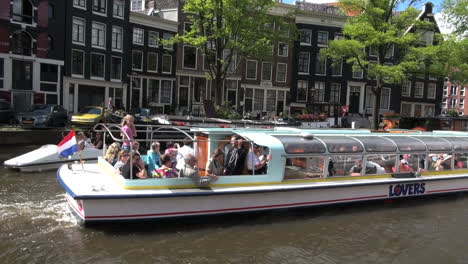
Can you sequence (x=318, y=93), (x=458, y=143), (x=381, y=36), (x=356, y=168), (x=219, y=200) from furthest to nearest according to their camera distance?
1. (x=318, y=93)
2. (x=381, y=36)
3. (x=458, y=143)
4. (x=356, y=168)
5. (x=219, y=200)

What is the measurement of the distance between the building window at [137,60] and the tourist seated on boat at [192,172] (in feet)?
95.3

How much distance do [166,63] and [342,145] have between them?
29071 millimetres

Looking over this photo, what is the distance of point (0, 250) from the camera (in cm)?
690

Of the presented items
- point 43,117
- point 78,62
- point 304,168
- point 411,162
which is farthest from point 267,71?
point 304,168

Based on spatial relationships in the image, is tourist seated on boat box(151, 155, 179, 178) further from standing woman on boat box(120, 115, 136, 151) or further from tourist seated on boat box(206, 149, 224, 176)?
standing woman on boat box(120, 115, 136, 151)

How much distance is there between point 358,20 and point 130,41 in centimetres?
1845

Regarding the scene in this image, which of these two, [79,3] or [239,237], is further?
[79,3]

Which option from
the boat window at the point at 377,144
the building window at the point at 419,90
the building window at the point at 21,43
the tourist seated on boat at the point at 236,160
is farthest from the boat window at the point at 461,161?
the building window at the point at 419,90

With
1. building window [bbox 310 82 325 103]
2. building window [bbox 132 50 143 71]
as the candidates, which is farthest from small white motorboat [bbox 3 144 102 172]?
building window [bbox 310 82 325 103]

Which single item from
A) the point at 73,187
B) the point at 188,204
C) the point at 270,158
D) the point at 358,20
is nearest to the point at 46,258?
the point at 73,187

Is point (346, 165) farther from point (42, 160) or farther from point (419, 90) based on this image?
point (419, 90)

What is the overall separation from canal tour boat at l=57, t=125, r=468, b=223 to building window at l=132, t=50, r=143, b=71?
27163mm

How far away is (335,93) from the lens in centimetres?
4434

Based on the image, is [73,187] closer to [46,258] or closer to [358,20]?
[46,258]
